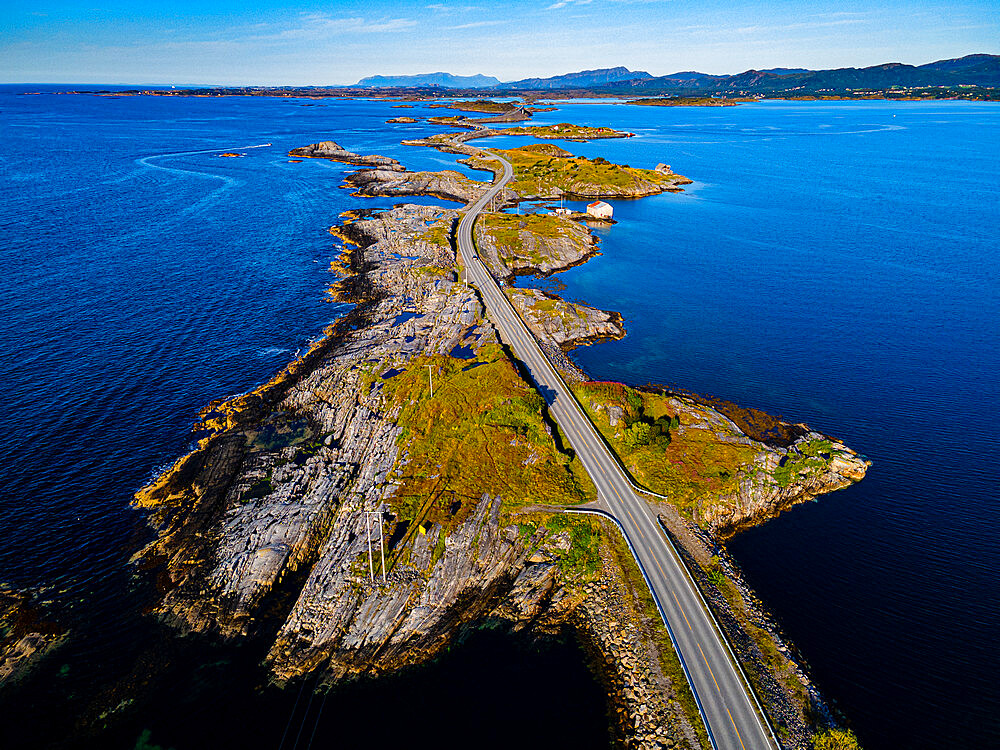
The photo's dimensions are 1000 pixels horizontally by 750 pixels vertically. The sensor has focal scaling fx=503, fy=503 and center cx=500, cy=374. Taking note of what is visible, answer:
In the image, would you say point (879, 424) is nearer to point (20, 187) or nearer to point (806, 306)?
point (806, 306)

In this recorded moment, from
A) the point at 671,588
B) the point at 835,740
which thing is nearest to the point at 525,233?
the point at 671,588

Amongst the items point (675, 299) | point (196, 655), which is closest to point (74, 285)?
point (196, 655)

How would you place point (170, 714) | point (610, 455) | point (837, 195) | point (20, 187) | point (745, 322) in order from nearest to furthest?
point (170, 714)
point (610, 455)
point (745, 322)
point (20, 187)
point (837, 195)

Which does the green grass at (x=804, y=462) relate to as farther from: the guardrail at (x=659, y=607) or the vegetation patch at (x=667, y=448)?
the guardrail at (x=659, y=607)

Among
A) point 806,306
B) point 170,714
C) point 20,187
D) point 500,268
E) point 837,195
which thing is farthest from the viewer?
point 837,195

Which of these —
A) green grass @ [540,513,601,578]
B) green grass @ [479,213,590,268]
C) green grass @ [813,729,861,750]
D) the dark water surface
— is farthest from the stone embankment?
green grass @ [479,213,590,268]

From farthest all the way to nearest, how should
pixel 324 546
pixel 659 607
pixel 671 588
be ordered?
pixel 324 546 < pixel 671 588 < pixel 659 607

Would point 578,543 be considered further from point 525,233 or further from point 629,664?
point 525,233
